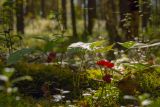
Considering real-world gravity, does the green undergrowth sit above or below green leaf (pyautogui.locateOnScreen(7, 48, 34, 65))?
below

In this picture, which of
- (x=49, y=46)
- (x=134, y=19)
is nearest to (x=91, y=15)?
(x=134, y=19)

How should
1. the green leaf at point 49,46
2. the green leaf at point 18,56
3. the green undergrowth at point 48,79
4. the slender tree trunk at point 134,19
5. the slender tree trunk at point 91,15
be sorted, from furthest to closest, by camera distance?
the slender tree trunk at point 91,15 → the slender tree trunk at point 134,19 → the green undergrowth at point 48,79 → the green leaf at point 49,46 → the green leaf at point 18,56

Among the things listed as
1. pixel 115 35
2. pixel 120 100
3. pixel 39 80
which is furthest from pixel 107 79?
pixel 115 35

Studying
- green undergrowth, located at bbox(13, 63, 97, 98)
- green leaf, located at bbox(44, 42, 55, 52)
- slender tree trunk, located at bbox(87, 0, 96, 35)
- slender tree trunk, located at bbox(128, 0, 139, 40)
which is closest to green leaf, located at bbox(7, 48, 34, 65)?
green leaf, located at bbox(44, 42, 55, 52)

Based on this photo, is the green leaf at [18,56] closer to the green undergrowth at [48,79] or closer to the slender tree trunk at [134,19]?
the green undergrowth at [48,79]

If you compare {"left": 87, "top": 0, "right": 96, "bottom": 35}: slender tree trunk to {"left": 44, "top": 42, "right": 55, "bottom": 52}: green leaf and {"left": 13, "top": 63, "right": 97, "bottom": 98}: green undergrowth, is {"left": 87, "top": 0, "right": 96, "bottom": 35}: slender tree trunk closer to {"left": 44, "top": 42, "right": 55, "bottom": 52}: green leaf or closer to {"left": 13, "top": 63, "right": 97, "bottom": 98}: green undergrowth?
{"left": 13, "top": 63, "right": 97, "bottom": 98}: green undergrowth

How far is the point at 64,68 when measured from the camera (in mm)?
6418

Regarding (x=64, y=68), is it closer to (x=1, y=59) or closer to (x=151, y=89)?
(x=1, y=59)

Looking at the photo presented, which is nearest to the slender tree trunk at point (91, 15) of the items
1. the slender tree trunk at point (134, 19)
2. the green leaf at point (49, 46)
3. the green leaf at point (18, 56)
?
the slender tree trunk at point (134, 19)

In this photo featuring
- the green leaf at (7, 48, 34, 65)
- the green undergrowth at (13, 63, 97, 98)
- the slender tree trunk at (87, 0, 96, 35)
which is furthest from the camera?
the slender tree trunk at (87, 0, 96, 35)

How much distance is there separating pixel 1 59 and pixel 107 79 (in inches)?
100

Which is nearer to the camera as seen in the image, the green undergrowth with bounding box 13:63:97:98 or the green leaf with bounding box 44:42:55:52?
the green leaf with bounding box 44:42:55:52

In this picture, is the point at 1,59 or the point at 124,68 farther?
the point at 1,59

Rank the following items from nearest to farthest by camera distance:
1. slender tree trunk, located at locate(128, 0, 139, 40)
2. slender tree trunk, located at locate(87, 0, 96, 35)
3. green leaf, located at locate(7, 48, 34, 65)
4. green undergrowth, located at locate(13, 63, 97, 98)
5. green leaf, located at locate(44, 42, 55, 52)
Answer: green leaf, located at locate(7, 48, 34, 65) → green leaf, located at locate(44, 42, 55, 52) → green undergrowth, located at locate(13, 63, 97, 98) → slender tree trunk, located at locate(128, 0, 139, 40) → slender tree trunk, located at locate(87, 0, 96, 35)
